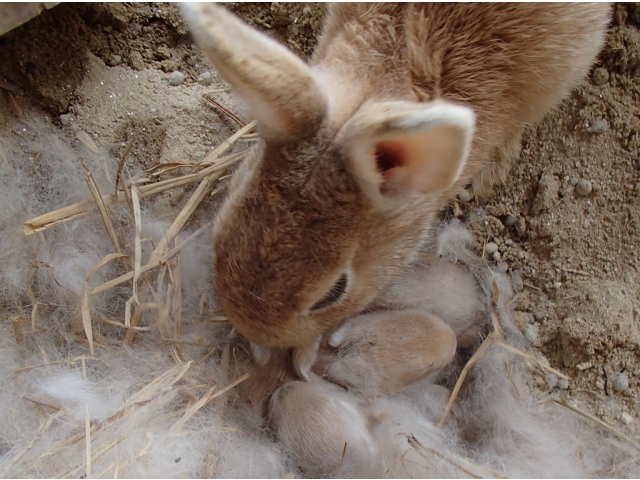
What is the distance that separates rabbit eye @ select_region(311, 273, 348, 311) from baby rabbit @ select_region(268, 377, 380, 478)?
400 millimetres

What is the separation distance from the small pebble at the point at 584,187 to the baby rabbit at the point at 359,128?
1.51 ft

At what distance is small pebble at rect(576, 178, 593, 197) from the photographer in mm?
2459

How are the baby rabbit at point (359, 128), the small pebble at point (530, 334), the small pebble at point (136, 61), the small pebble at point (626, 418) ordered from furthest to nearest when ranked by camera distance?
the small pebble at point (136, 61)
the small pebble at point (530, 334)
the small pebble at point (626, 418)
the baby rabbit at point (359, 128)

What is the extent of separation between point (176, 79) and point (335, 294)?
1.38 meters

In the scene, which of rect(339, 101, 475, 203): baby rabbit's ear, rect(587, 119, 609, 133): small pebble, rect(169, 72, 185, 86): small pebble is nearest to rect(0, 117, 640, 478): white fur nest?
rect(169, 72, 185, 86): small pebble

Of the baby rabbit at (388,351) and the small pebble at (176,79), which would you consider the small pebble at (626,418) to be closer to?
the baby rabbit at (388,351)

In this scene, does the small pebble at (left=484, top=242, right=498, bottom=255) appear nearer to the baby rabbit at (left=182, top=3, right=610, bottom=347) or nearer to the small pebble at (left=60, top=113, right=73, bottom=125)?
the baby rabbit at (left=182, top=3, right=610, bottom=347)

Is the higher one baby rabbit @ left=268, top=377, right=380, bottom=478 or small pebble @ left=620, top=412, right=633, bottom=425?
baby rabbit @ left=268, top=377, right=380, bottom=478

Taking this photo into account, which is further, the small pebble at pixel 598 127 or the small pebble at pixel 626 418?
the small pebble at pixel 598 127

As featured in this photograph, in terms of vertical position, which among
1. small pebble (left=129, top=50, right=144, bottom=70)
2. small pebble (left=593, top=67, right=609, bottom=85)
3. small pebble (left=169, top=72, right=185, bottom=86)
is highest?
small pebble (left=129, top=50, right=144, bottom=70)

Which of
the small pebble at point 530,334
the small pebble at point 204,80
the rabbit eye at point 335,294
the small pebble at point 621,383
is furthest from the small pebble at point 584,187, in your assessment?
the small pebble at point 204,80

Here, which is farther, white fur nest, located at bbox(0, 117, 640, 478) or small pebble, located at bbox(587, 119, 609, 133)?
small pebble, located at bbox(587, 119, 609, 133)

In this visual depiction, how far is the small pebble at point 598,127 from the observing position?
2.49 m

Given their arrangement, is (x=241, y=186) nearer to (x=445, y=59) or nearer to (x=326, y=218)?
(x=326, y=218)
